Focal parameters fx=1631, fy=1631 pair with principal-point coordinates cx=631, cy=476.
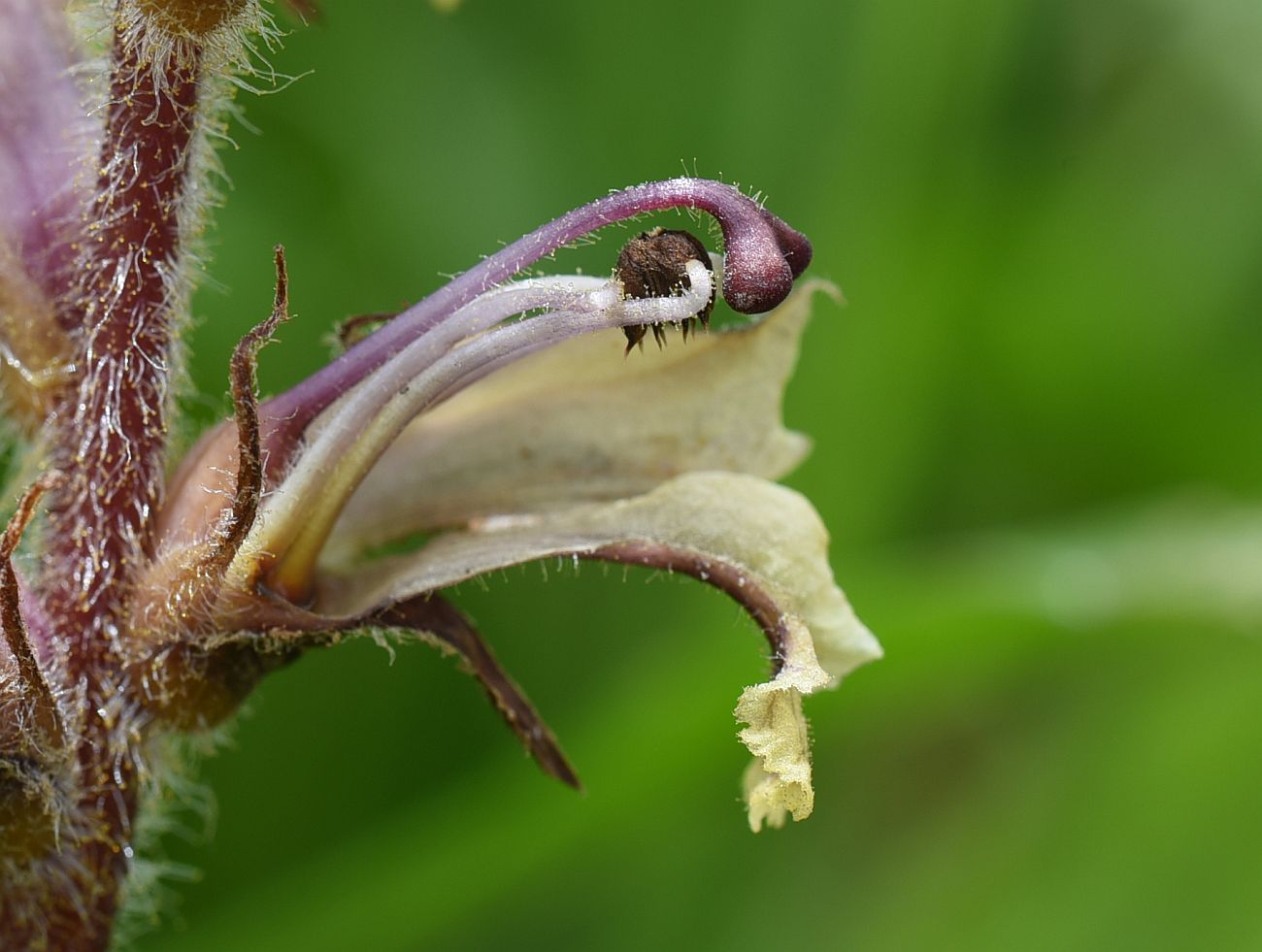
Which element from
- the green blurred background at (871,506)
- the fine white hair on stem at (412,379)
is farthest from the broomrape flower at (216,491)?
the green blurred background at (871,506)

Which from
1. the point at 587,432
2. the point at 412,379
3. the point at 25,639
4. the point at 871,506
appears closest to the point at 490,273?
A: the point at 412,379

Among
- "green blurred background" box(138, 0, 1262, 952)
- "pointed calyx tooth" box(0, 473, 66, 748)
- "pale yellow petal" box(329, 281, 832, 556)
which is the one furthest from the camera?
"green blurred background" box(138, 0, 1262, 952)

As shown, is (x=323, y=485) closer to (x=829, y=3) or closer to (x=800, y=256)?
(x=800, y=256)

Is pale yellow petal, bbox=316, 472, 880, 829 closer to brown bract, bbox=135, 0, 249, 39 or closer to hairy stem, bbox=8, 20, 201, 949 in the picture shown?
hairy stem, bbox=8, 20, 201, 949

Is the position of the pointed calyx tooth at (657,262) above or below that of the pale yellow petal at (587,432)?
above

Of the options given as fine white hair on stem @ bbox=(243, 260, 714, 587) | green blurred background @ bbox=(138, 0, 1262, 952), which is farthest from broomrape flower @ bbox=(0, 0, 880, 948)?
green blurred background @ bbox=(138, 0, 1262, 952)

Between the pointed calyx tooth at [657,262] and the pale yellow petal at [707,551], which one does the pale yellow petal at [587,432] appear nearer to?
the pale yellow petal at [707,551]
